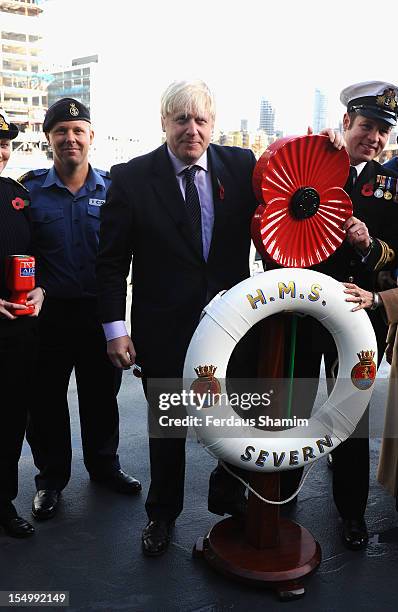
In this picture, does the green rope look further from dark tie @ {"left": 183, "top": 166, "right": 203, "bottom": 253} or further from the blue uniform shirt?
the blue uniform shirt

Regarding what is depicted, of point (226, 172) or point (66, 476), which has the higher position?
point (226, 172)

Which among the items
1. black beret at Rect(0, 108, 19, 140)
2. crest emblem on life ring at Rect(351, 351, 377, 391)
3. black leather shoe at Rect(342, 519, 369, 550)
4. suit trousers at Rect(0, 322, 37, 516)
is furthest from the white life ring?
black beret at Rect(0, 108, 19, 140)

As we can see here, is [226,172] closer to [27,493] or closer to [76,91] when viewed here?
[27,493]

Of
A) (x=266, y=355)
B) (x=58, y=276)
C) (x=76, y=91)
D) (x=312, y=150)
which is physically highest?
(x=76, y=91)

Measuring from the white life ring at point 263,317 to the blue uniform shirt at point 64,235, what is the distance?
63cm

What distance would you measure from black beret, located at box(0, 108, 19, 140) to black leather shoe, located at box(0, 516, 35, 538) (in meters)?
1.21

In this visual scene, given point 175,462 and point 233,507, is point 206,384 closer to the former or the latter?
point 175,462

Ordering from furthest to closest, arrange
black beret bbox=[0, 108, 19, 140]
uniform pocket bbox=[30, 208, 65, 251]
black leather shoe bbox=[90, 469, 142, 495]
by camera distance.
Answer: black leather shoe bbox=[90, 469, 142, 495] < uniform pocket bbox=[30, 208, 65, 251] < black beret bbox=[0, 108, 19, 140]

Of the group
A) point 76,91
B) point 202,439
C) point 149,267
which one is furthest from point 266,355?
point 76,91

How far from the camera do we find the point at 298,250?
156 cm

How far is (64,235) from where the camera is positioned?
1971 millimetres

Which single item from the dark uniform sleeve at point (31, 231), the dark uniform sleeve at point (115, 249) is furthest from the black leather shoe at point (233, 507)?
the dark uniform sleeve at point (31, 231)

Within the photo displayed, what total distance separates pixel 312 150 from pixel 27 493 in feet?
5.22

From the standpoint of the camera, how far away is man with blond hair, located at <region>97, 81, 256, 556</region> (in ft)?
5.44
